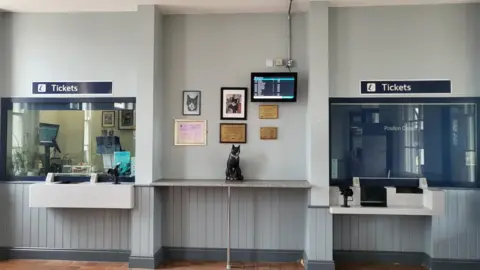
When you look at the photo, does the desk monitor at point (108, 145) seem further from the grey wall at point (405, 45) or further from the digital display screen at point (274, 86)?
the grey wall at point (405, 45)

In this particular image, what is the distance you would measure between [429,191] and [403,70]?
4.72ft

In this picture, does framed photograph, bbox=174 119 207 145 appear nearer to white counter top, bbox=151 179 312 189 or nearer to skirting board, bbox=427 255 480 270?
white counter top, bbox=151 179 312 189

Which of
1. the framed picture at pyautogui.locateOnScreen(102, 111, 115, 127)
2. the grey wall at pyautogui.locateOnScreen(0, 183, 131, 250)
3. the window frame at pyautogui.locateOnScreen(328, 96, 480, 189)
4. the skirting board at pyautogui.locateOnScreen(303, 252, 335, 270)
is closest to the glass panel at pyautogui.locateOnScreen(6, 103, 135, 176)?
the framed picture at pyautogui.locateOnScreen(102, 111, 115, 127)

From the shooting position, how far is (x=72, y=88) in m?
4.53

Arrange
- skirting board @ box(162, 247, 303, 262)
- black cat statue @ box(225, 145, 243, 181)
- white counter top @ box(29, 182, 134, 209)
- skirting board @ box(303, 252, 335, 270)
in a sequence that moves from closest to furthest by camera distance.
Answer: skirting board @ box(303, 252, 335, 270)
white counter top @ box(29, 182, 134, 209)
black cat statue @ box(225, 145, 243, 181)
skirting board @ box(162, 247, 303, 262)

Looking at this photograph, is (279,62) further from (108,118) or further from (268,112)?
(108,118)

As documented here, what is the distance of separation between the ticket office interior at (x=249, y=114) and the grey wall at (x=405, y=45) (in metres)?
0.01

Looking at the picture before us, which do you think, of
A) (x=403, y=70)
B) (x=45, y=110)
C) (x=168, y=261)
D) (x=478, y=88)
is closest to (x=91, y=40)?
(x=45, y=110)

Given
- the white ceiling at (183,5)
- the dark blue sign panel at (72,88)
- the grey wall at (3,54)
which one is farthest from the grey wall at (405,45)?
the grey wall at (3,54)

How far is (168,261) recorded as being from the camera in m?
4.45

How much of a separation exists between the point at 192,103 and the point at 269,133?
3.45 ft

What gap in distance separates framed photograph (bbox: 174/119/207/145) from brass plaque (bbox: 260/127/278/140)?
736 millimetres

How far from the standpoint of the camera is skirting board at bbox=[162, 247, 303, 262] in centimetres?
441

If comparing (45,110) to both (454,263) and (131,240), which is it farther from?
(454,263)
